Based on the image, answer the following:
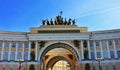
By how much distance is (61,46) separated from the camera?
4984cm

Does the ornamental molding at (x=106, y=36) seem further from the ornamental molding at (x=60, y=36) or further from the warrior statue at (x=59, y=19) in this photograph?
the warrior statue at (x=59, y=19)

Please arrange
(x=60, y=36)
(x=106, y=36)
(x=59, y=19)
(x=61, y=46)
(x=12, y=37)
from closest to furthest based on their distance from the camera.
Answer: (x=106, y=36) → (x=12, y=37) → (x=60, y=36) → (x=61, y=46) → (x=59, y=19)

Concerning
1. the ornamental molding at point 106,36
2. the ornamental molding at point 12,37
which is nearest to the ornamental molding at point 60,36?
the ornamental molding at point 12,37

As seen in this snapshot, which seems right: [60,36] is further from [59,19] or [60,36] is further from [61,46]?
[59,19]

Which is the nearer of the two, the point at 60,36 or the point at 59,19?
the point at 60,36

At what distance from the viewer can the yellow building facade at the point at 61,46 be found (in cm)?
4662

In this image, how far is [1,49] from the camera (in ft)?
155

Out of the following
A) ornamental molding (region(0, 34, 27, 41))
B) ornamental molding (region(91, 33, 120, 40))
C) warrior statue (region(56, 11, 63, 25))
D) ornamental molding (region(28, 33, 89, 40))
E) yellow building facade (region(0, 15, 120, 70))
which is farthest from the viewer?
warrior statue (region(56, 11, 63, 25))

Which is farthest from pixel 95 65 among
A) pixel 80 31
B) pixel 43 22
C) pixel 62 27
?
pixel 43 22

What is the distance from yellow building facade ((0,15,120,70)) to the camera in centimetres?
4662

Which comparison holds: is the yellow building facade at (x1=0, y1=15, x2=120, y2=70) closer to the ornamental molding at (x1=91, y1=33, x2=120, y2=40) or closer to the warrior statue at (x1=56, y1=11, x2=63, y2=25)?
the ornamental molding at (x1=91, y1=33, x2=120, y2=40)

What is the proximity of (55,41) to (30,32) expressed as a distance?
6.25 m

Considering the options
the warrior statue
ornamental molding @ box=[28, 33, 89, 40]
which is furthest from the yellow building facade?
the warrior statue

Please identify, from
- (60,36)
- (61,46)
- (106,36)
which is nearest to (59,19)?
(60,36)
